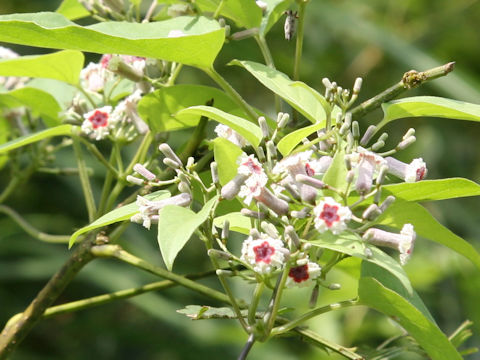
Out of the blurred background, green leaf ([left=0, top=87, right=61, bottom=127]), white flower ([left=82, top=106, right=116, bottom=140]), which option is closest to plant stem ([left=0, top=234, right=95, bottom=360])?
white flower ([left=82, top=106, right=116, bottom=140])

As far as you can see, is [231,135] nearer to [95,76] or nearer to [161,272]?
[161,272]

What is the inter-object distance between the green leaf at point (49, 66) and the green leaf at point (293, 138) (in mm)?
347

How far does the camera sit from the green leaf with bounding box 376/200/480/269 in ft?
2.38

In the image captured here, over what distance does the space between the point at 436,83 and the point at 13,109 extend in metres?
1.58

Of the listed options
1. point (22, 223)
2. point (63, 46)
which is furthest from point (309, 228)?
point (22, 223)

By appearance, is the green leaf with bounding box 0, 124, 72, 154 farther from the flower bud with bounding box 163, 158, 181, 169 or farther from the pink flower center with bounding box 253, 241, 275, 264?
the pink flower center with bounding box 253, 241, 275, 264

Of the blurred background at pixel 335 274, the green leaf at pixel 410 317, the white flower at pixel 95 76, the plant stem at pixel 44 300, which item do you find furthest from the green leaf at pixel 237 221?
the blurred background at pixel 335 274

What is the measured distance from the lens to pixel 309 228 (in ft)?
2.32

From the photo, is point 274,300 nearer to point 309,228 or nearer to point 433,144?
point 309,228

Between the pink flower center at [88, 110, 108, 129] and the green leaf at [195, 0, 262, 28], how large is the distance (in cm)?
20

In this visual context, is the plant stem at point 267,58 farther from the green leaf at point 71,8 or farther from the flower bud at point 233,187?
the green leaf at point 71,8

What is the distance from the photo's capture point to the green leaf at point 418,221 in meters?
0.73

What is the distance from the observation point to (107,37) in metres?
0.73

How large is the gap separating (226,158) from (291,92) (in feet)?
0.38
